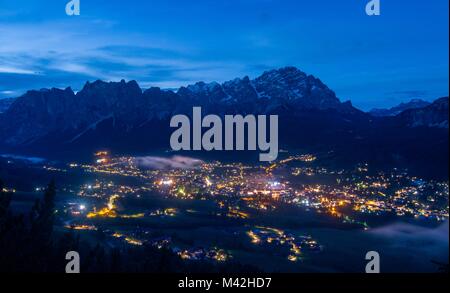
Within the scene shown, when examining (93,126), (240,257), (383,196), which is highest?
(93,126)

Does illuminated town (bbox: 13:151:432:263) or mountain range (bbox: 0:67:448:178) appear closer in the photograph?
illuminated town (bbox: 13:151:432:263)

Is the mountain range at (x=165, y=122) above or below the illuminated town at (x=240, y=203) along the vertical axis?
above

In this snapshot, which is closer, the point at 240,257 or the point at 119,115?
the point at 240,257

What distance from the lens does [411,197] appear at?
4975 centimetres

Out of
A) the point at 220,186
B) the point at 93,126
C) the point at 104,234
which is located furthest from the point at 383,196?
the point at 93,126

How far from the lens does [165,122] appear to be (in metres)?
132

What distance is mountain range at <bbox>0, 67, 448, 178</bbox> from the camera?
84000 millimetres

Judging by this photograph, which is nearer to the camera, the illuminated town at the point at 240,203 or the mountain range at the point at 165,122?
the illuminated town at the point at 240,203

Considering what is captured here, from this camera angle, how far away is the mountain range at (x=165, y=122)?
8400cm

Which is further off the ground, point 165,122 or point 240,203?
point 165,122

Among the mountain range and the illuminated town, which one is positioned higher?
the mountain range

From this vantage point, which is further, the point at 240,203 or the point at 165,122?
the point at 165,122
